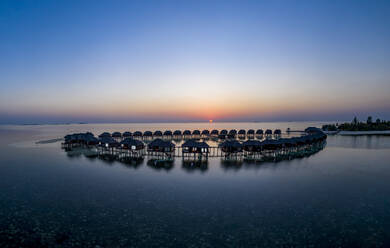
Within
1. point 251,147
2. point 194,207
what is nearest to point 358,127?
point 251,147

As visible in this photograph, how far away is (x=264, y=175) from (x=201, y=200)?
673cm

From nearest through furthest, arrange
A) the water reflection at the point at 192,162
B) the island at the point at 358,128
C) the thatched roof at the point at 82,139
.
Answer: the water reflection at the point at 192,162, the thatched roof at the point at 82,139, the island at the point at 358,128

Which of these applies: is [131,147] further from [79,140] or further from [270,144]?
[270,144]

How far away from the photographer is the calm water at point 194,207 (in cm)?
698

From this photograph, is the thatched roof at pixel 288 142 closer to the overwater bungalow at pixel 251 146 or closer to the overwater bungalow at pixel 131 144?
the overwater bungalow at pixel 251 146

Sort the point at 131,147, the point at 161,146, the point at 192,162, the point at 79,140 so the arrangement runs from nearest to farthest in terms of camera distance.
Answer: the point at 192,162 < the point at 161,146 < the point at 131,147 < the point at 79,140

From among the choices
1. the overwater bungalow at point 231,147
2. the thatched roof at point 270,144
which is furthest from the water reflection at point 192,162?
the thatched roof at point 270,144

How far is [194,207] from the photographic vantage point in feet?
30.6

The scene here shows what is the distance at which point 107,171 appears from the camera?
1562cm

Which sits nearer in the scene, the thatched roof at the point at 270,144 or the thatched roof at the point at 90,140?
the thatched roof at the point at 270,144

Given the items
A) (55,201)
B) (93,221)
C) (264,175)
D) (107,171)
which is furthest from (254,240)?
(107,171)

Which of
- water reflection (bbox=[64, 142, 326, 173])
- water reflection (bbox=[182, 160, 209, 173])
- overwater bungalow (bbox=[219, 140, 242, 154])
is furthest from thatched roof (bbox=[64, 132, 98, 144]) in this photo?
overwater bungalow (bbox=[219, 140, 242, 154])

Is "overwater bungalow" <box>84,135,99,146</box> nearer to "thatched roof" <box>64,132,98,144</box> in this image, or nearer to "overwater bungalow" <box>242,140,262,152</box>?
"thatched roof" <box>64,132,98,144</box>

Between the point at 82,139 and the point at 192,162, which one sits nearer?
the point at 192,162
